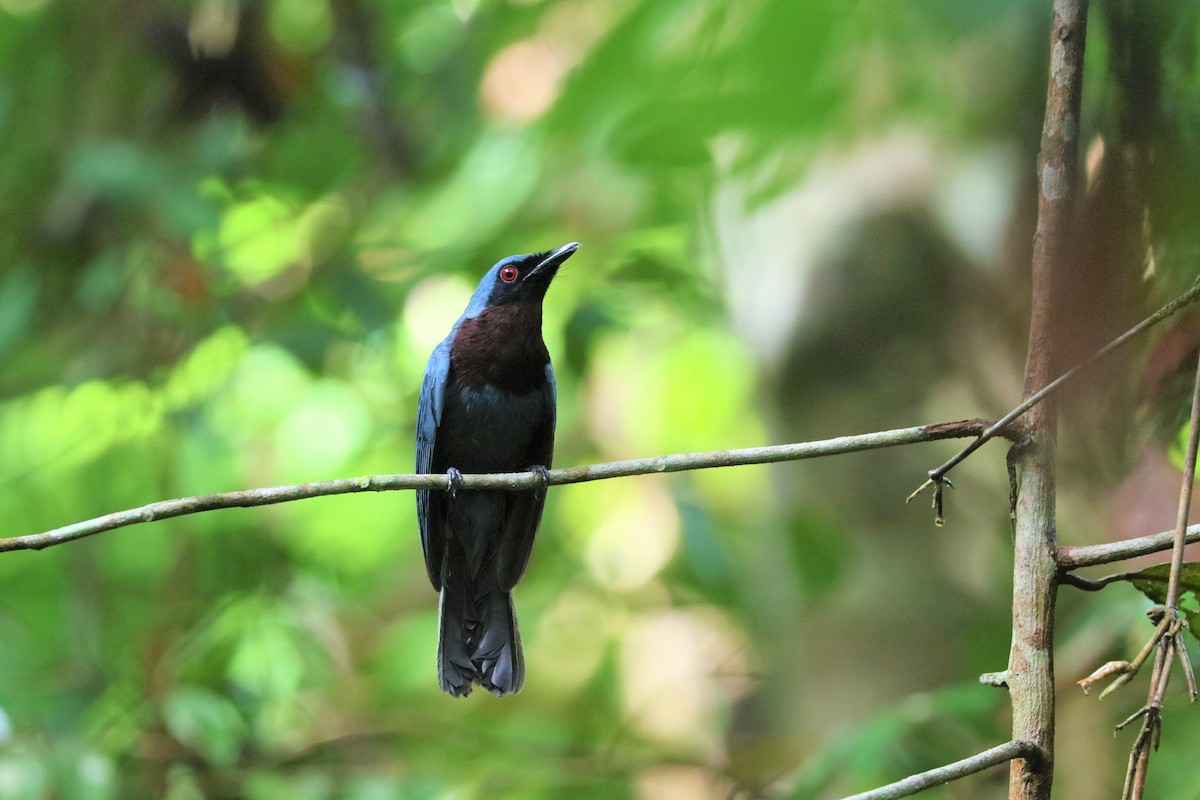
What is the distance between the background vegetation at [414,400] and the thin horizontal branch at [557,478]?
829 mm

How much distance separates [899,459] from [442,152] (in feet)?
12.6

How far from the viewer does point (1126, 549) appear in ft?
4.20

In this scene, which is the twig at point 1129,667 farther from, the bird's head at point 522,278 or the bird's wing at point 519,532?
the bird's head at point 522,278

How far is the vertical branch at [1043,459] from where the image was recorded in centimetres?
134

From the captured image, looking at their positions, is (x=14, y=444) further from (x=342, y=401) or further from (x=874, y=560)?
(x=874, y=560)

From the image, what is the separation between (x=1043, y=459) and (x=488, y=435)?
3.06 metres

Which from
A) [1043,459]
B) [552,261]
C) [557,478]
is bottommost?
[1043,459]

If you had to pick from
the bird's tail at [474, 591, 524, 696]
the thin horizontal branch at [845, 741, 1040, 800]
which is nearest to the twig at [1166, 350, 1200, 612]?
the thin horizontal branch at [845, 741, 1040, 800]

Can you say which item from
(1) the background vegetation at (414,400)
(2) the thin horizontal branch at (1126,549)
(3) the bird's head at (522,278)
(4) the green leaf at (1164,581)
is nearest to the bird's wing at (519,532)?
(3) the bird's head at (522,278)

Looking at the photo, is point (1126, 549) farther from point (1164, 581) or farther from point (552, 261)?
point (552, 261)

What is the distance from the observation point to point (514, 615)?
411 centimetres

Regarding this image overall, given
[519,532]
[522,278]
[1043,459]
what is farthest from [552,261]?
[1043,459]

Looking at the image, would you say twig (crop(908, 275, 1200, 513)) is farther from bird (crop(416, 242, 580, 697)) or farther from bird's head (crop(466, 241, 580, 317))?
bird's head (crop(466, 241, 580, 317))

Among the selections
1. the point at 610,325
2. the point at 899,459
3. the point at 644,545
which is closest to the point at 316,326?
the point at 610,325
